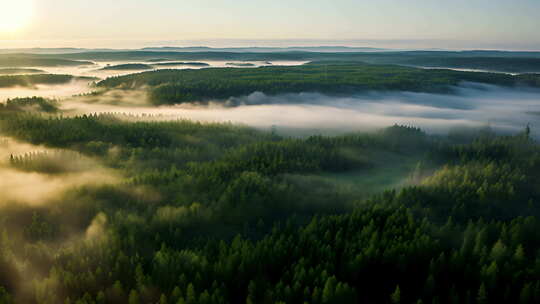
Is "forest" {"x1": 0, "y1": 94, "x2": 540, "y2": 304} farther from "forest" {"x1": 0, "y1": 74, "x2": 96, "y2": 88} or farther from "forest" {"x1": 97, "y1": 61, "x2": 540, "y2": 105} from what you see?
"forest" {"x1": 0, "y1": 74, "x2": 96, "y2": 88}

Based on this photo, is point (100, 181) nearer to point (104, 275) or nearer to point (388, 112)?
point (104, 275)

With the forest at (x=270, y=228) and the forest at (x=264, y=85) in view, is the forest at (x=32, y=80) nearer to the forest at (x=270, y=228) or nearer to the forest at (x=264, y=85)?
the forest at (x=264, y=85)

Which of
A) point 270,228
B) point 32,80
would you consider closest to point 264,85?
point 270,228

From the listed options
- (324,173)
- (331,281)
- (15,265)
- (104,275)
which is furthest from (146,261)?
(324,173)

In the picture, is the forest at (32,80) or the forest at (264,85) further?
the forest at (32,80)

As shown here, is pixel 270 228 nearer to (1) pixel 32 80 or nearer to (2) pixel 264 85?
(2) pixel 264 85

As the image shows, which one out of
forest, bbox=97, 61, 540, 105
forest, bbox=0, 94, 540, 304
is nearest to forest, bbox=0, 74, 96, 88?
forest, bbox=97, 61, 540, 105

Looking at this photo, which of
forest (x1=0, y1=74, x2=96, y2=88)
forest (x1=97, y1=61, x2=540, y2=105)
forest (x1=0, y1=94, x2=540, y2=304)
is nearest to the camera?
forest (x1=0, y1=94, x2=540, y2=304)

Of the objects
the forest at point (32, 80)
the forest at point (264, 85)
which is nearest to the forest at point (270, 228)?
the forest at point (264, 85)
